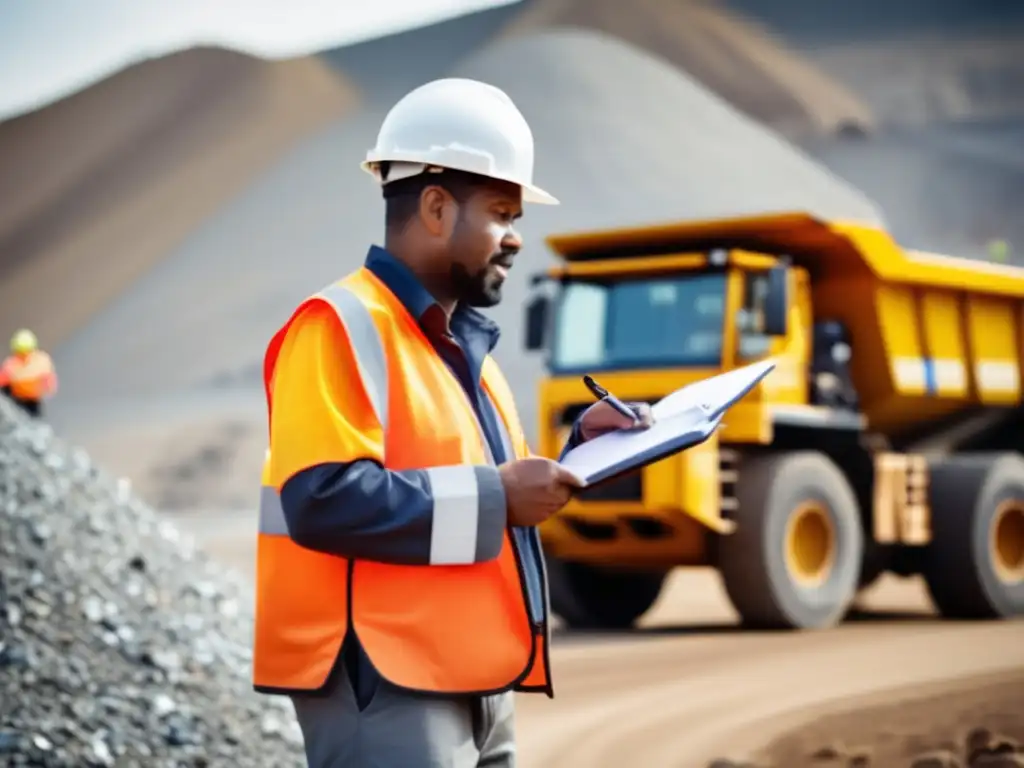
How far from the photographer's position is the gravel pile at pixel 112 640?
5.67 metres

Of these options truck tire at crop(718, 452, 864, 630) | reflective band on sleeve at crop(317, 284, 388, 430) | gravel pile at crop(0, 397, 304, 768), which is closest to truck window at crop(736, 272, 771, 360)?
truck tire at crop(718, 452, 864, 630)

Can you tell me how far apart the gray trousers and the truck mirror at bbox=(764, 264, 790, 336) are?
7.93 meters

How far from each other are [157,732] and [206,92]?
220 feet

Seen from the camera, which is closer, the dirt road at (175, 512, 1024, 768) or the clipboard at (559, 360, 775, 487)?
the clipboard at (559, 360, 775, 487)

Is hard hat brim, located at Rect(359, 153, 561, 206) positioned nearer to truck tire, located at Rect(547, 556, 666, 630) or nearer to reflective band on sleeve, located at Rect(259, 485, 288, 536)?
reflective band on sleeve, located at Rect(259, 485, 288, 536)

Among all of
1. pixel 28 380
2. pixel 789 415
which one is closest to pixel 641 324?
pixel 789 415

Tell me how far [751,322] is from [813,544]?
1574 mm

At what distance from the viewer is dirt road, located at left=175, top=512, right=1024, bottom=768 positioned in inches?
267

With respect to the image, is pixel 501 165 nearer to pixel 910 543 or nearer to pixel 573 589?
pixel 573 589

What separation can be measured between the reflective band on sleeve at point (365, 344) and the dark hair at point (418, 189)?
0.70 ft

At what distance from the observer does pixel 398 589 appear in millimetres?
2648

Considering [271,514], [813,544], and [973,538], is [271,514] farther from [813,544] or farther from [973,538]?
[973,538]

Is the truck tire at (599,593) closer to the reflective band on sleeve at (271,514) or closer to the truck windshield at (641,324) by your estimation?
the truck windshield at (641,324)

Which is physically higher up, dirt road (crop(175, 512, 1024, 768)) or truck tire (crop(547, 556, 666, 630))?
truck tire (crop(547, 556, 666, 630))
